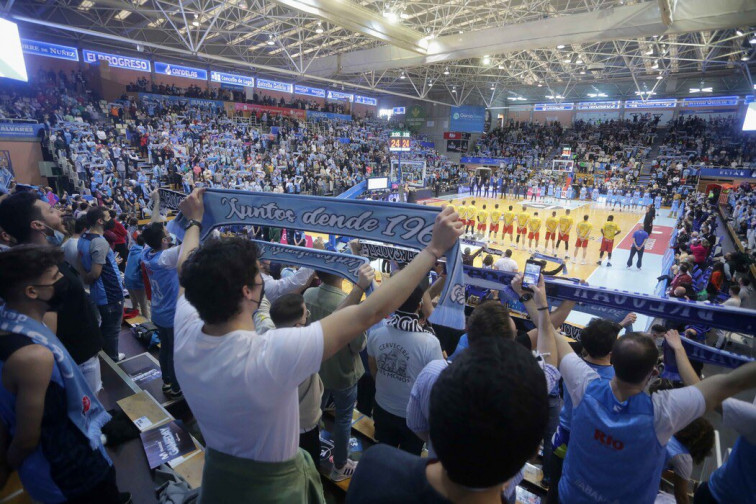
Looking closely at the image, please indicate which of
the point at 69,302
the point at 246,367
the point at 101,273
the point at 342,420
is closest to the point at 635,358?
the point at 246,367

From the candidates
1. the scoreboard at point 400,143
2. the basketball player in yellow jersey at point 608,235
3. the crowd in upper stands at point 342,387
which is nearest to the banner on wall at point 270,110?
the scoreboard at point 400,143

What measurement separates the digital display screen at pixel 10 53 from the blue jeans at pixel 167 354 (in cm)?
1341

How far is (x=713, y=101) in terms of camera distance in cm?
2717

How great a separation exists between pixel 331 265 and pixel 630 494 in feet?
6.71

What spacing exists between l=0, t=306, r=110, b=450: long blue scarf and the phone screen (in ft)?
7.90

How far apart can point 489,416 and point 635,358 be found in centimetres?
127

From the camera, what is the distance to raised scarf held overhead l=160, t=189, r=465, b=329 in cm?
202

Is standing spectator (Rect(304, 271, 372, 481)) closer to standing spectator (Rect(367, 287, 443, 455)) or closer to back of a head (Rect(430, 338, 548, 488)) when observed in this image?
standing spectator (Rect(367, 287, 443, 455))

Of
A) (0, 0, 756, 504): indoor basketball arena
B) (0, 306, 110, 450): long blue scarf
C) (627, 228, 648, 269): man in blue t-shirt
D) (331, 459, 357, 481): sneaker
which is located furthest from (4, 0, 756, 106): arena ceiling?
(331, 459, 357, 481): sneaker

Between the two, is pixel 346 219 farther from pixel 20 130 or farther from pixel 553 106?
pixel 553 106

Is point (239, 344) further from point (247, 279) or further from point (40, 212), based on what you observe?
point (40, 212)

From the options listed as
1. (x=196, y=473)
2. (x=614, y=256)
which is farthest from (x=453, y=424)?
(x=614, y=256)

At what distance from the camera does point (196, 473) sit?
2.81 meters

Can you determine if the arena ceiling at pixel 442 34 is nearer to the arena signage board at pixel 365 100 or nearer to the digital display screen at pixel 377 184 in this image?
the arena signage board at pixel 365 100
